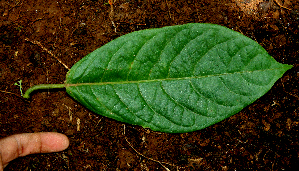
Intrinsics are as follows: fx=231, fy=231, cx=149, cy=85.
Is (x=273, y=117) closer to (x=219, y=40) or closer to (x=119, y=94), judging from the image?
(x=219, y=40)

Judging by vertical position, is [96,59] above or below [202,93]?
above

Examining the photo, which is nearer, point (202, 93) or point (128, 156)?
point (202, 93)

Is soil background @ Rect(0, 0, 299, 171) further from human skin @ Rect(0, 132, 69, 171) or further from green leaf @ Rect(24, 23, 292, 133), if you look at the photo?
green leaf @ Rect(24, 23, 292, 133)

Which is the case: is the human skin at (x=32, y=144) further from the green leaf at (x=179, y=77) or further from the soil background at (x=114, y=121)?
the green leaf at (x=179, y=77)

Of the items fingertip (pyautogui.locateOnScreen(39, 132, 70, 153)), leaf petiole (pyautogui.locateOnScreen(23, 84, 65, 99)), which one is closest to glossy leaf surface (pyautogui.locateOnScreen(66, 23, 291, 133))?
leaf petiole (pyautogui.locateOnScreen(23, 84, 65, 99))

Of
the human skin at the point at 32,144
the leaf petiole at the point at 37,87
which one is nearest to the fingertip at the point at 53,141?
the human skin at the point at 32,144

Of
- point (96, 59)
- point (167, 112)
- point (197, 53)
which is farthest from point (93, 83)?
point (197, 53)

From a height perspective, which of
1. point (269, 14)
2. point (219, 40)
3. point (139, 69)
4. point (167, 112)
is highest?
point (269, 14)
